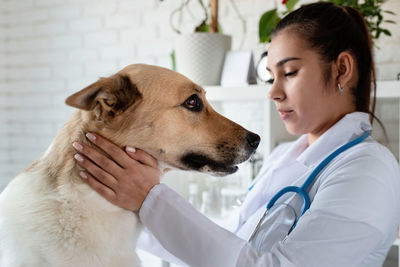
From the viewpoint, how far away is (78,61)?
2816 mm

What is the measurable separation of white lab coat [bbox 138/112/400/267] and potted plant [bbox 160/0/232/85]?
3.07ft

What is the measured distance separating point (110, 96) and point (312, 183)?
1.89 feet

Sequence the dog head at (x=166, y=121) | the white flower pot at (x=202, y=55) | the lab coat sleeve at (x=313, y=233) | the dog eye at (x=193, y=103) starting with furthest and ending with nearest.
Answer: the white flower pot at (x=202, y=55), the dog eye at (x=193, y=103), the dog head at (x=166, y=121), the lab coat sleeve at (x=313, y=233)

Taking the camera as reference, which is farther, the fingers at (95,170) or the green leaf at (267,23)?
the green leaf at (267,23)

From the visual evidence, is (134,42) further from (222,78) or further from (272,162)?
(272,162)

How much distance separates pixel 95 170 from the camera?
92 cm

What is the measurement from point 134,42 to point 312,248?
2.11 metres

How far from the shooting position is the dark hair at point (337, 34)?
3.71ft

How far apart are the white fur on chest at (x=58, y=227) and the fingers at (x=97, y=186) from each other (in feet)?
0.04

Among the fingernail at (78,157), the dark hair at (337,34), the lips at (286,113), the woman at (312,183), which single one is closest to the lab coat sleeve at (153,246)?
the woman at (312,183)

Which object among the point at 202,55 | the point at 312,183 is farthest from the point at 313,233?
the point at 202,55

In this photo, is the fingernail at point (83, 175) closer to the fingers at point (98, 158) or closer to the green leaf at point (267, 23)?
the fingers at point (98, 158)

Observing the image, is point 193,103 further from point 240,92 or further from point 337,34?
point 240,92

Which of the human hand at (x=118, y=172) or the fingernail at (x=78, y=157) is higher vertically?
the fingernail at (x=78, y=157)
